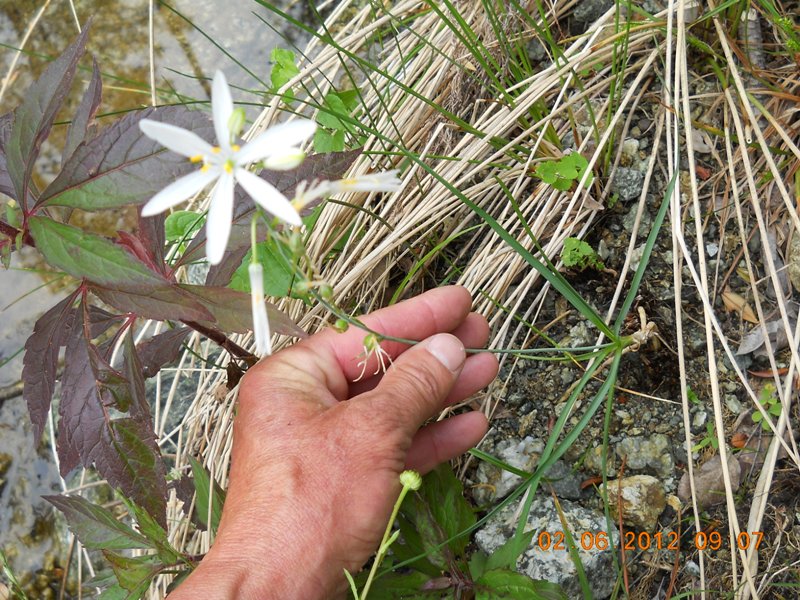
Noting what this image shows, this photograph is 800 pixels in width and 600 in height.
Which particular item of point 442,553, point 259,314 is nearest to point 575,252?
point 442,553

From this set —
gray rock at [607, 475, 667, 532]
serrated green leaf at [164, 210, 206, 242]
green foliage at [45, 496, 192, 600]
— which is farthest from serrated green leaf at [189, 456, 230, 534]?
gray rock at [607, 475, 667, 532]

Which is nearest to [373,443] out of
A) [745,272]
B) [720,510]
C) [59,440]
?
[59,440]

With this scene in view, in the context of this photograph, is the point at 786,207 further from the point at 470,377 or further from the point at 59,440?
the point at 59,440

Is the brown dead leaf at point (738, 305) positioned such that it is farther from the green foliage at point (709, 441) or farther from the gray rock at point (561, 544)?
the gray rock at point (561, 544)

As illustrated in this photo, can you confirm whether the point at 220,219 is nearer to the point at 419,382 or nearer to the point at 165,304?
the point at 165,304

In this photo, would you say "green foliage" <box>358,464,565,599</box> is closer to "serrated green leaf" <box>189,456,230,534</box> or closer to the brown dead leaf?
"serrated green leaf" <box>189,456,230,534</box>

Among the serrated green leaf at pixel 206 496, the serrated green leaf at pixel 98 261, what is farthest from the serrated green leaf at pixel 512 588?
the serrated green leaf at pixel 98 261
